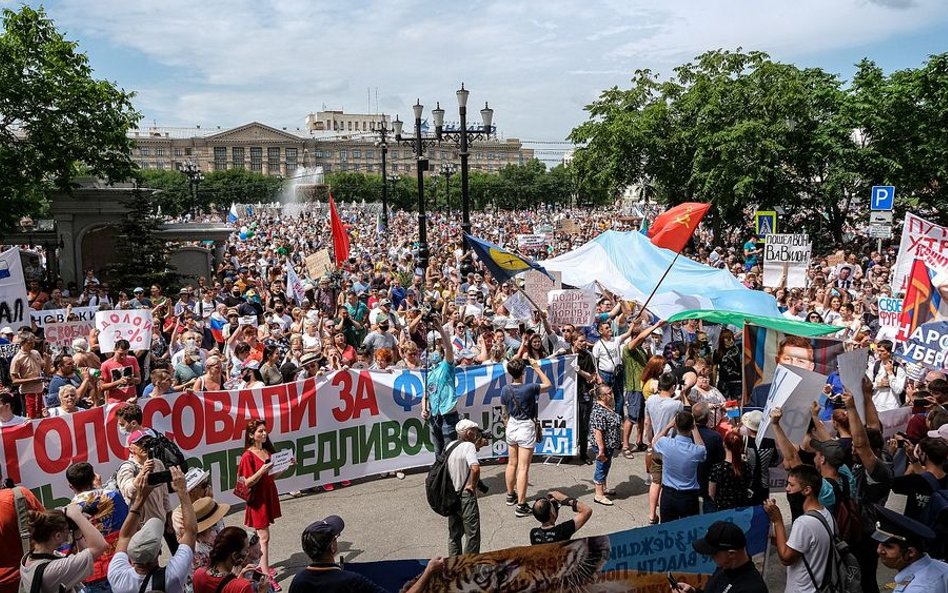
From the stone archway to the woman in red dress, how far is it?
72.4 feet

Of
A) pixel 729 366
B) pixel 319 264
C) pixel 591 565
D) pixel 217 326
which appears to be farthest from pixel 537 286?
pixel 591 565

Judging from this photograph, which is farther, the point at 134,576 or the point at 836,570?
the point at 836,570

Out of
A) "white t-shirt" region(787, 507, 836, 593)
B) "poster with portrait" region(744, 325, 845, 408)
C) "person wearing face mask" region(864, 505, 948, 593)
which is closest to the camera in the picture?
"person wearing face mask" region(864, 505, 948, 593)

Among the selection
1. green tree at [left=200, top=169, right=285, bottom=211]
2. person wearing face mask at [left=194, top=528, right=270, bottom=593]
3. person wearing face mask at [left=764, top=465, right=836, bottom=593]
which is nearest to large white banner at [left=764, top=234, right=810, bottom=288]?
person wearing face mask at [left=764, top=465, right=836, bottom=593]

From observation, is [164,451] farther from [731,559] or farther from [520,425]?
[731,559]

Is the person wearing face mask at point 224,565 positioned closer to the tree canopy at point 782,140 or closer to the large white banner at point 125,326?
the large white banner at point 125,326

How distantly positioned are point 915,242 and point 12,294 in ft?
38.3

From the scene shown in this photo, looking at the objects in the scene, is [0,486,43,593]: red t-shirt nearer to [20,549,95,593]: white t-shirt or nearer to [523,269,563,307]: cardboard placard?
[20,549,95,593]: white t-shirt

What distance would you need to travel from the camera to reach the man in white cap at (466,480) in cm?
589

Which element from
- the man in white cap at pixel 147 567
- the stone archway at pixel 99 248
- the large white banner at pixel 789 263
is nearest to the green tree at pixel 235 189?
the stone archway at pixel 99 248

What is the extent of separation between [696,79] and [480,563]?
3326 cm

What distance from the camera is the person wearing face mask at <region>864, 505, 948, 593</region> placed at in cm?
382

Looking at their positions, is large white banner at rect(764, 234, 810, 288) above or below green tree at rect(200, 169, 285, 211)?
below

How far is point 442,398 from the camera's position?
Answer: 804 cm
